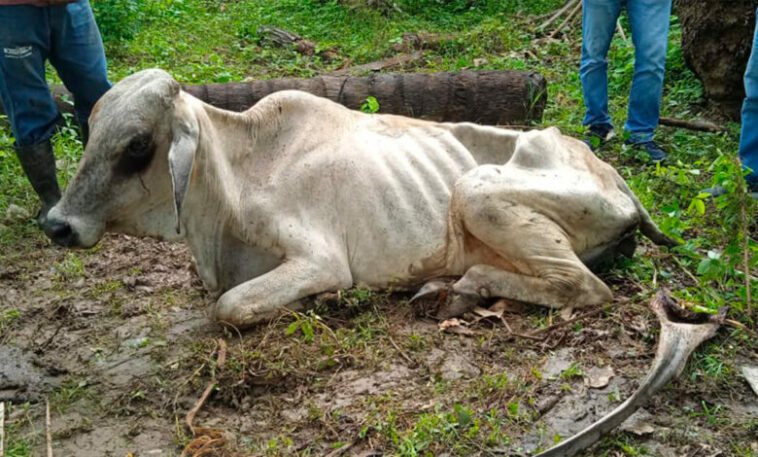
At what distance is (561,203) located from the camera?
14.3 ft

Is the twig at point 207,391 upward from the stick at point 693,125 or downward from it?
upward

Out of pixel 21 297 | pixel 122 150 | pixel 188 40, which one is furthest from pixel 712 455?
pixel 188 40

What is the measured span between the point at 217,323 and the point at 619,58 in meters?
5.87

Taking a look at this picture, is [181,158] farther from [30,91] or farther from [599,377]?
[599,377]

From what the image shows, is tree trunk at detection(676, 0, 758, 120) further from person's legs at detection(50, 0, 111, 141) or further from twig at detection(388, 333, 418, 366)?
person's legs at detection(50, 0, 111, 141)

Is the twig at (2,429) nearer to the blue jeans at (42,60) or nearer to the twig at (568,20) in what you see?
the blue jeans at (42,60)

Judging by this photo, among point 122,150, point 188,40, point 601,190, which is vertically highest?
point 122,150

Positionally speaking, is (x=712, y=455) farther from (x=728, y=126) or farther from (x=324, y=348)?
(x=728, y=126)

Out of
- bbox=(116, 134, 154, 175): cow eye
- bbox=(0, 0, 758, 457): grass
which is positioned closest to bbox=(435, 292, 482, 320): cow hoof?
bbox=(0, 0, 758, 457): grass

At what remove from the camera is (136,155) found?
13.1 ft

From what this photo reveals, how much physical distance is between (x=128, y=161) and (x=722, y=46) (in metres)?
5.51

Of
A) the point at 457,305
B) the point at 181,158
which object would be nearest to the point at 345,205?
the point at 457,305

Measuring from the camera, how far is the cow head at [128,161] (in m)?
3.96

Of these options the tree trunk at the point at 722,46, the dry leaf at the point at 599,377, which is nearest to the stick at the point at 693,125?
the tree trunk at the point at 722,46
